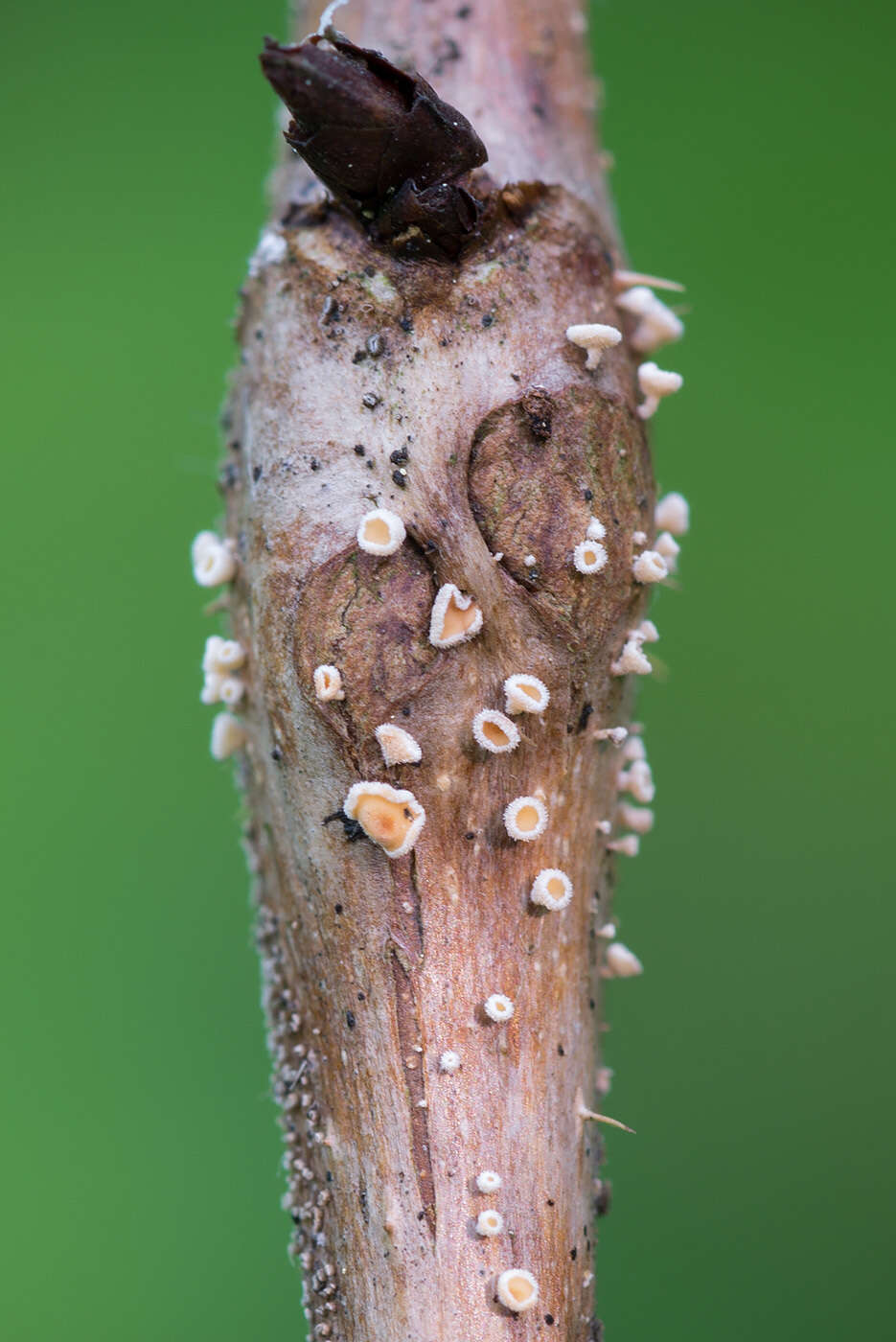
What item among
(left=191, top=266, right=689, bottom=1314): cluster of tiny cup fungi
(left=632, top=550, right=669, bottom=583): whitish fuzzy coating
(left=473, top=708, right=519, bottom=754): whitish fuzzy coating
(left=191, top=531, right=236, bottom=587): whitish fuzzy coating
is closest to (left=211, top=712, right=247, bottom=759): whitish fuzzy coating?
(left=191, top=266, right=689, bottom=1314): cluster of tiny cup fungi

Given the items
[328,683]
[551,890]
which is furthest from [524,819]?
[328,683]

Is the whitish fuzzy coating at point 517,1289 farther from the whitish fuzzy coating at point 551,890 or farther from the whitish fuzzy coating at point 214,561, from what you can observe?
the whitish fuzzy coating at point 214,561

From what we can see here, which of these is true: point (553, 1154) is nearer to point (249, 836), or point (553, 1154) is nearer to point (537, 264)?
point (249, 836)

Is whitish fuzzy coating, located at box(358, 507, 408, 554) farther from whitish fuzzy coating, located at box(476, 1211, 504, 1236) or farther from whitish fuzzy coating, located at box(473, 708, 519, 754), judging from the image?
whitish fuzzy coating, located at box(476, 1211, 504, 1236)

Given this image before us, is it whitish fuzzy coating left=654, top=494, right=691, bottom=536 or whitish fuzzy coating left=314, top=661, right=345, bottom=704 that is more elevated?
whitish fuzzy coating left=654, top=494, right=691, bottom=536

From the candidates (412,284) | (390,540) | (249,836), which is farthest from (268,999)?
(412,284)

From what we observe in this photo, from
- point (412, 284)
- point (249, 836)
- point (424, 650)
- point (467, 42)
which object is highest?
point (467, 42)
